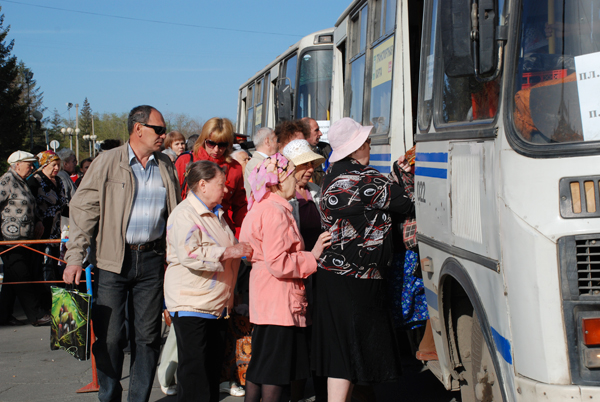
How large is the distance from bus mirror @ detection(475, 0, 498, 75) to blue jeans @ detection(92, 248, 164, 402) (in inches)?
109

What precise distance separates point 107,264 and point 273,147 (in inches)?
85.5

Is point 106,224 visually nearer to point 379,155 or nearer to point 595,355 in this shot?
point 379,155

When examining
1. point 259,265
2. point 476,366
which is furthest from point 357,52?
point 476,366

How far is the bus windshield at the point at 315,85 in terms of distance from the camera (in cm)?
1164

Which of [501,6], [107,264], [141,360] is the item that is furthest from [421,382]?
[501,6]

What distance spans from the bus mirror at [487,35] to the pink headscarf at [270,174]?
1.60 m

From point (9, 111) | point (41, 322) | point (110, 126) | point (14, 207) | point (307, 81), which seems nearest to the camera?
point (14, 207)

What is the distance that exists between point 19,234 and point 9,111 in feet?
A: 124

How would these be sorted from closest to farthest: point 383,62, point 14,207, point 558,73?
point 558,73
point 383,62
point 14,207

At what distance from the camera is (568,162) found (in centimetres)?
261

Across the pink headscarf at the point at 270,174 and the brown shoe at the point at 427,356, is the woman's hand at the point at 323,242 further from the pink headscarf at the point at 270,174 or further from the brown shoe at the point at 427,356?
the brown shoe at the point at 427,356

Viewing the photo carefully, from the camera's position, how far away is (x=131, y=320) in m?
4.77

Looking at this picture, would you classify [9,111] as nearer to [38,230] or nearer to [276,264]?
[38,230]

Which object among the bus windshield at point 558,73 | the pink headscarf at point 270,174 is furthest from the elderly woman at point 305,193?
the bus windshield at point 558,73
